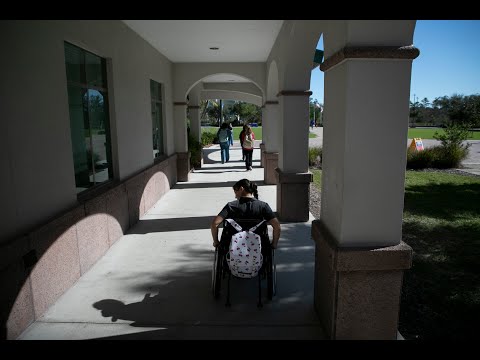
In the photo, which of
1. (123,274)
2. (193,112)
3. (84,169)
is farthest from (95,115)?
(193,112)

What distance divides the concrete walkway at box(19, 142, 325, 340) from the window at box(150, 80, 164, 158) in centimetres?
404

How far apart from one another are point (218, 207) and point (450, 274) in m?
5.00

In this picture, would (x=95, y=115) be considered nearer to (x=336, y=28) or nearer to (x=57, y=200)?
(x=57, y=200)

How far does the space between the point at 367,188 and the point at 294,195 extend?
14.3ft

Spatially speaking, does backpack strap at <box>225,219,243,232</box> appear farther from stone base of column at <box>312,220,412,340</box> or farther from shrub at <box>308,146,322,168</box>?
shrub at <box>308,146,322,168</box>

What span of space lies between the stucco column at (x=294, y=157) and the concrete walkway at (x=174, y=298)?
0.61 metres

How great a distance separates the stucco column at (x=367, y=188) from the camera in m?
2.92

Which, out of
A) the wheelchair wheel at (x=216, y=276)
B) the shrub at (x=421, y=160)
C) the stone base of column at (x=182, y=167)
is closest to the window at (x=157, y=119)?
the stone base of column at (x=182, y=167)

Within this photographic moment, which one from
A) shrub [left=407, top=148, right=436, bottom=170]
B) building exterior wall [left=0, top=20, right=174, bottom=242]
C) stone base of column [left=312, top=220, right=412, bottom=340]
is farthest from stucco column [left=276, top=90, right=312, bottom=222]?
shrub [left=407, top=148, right=436, bottom=170]

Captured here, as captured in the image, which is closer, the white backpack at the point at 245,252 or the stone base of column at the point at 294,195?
the white backpack at the point at 245,252

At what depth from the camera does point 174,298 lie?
4.27m

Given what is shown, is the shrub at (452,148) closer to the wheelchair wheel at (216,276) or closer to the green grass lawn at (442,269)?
the green grass lawn at (442,269)

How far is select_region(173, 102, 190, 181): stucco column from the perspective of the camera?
40.8ft

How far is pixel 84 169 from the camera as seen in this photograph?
217 inches
